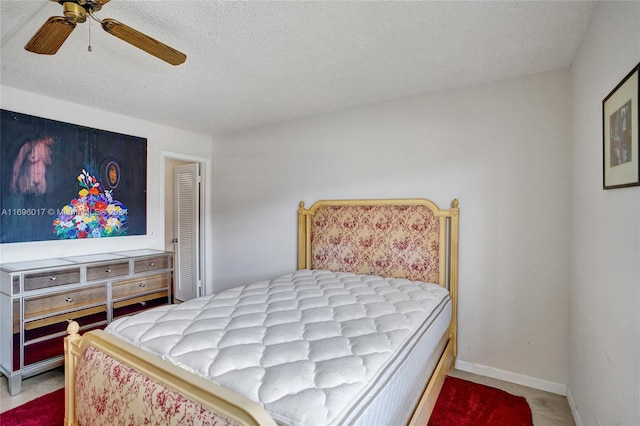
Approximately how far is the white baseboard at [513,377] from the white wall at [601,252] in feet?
0.46

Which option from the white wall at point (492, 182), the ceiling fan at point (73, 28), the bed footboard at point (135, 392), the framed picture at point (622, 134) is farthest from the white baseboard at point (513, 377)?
the ceiling fan at point (73, 28)

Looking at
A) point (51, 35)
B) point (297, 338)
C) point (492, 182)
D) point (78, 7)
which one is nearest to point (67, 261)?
point (51, 35)

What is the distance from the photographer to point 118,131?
134 inches

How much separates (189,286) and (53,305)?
2.05 metres

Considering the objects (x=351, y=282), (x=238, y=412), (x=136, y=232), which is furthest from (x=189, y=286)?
(x=238, y=412)

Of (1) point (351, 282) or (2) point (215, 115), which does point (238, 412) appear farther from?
(2) point (215, 115)

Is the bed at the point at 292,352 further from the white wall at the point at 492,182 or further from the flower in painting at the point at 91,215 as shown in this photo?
the flower in painting at the point at 91,215

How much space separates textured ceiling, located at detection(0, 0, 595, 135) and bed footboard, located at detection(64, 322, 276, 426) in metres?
1.73

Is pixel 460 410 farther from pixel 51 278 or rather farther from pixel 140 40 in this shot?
pixel 51 278

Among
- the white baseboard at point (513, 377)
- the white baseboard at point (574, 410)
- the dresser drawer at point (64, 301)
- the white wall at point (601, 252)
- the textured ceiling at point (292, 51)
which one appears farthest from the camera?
the dresser drawer at point (64, 301)

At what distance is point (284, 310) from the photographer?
1.95 m

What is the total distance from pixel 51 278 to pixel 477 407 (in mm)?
3386

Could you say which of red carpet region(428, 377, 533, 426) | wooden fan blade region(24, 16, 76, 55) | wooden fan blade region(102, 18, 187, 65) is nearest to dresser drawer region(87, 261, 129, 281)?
wooden fan blade region(24, 16, 76, 55)

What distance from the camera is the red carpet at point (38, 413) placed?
197cm
